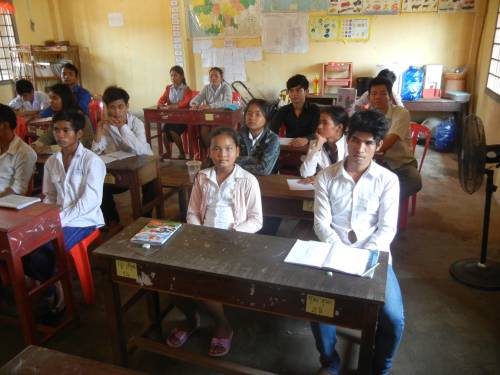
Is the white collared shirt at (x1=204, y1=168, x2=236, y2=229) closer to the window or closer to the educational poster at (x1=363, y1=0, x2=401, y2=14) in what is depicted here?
the educational poster at (x1=363, y1=0, x2=401, y2=14)

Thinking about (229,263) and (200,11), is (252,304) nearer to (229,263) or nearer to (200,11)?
(229,263)

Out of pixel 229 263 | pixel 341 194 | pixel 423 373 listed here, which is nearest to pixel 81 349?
pixel 229 263

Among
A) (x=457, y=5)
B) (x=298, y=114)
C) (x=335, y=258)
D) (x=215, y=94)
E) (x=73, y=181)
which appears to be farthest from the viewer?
(x=457, y=5)

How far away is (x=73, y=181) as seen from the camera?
91.4 inches

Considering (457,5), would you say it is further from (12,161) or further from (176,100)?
(12,161)

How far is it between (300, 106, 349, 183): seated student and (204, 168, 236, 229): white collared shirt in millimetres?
680

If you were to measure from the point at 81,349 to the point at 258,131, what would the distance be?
164 cm

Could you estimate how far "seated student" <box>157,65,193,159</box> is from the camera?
5543 millimetres

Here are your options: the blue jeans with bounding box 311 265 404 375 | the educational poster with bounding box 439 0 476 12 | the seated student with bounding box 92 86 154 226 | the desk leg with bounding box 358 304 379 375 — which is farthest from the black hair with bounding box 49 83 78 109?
the educational poster with bounding box 439 0 476 12

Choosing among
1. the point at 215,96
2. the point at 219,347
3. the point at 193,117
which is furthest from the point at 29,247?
the point at 215,96

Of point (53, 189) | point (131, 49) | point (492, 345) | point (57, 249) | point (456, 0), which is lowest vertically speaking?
point (492, 345)

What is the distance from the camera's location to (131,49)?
7383 mm

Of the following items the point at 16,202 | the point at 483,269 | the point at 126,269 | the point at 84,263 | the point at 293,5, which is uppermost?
the point at 293,5

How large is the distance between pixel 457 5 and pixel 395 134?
3.80 m
